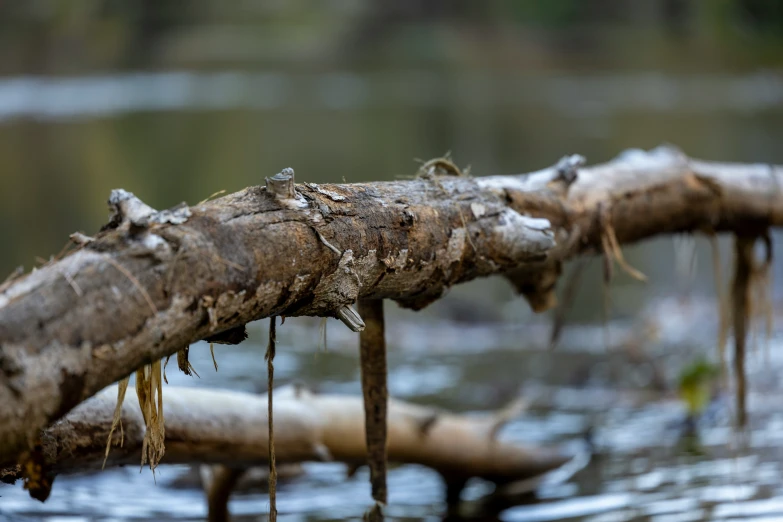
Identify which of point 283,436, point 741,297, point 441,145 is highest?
point 441,145

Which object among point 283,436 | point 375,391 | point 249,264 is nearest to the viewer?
point 249,264

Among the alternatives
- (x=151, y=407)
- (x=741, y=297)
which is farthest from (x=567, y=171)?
(x=151, y=407)

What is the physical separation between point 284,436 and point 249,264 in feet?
5.22

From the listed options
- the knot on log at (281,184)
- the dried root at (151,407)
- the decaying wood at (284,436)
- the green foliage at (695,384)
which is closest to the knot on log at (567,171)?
the decaying wood at (284,436)

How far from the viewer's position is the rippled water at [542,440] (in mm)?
3455

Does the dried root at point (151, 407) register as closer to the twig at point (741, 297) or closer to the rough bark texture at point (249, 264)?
the rough bark texture at point (249, 264)

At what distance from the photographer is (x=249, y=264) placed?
5.78 ft

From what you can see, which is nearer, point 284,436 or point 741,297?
point 284,436

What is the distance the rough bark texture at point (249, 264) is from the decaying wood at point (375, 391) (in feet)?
0.57

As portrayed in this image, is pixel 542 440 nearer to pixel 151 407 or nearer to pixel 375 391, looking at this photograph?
pixel 375 391

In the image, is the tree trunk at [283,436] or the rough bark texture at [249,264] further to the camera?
the tree trunk at [283,436]

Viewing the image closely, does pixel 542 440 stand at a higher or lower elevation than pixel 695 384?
lower

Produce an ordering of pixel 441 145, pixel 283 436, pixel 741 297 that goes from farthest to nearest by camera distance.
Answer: pixel 441 145 < pixel 741 297 < pixel 283 436

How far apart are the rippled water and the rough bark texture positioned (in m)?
0.50
